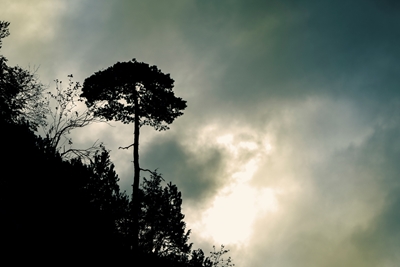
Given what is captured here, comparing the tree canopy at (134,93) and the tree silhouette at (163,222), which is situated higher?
the tree canopy at (134,93)

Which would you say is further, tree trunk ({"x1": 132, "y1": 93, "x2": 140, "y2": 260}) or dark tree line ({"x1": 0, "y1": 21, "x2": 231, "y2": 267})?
tree trunk ({"x1": 132, "y1": 93, "x2": 140, "y2": 260})

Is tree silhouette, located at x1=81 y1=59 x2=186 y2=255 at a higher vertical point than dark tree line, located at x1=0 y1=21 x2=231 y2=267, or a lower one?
higher

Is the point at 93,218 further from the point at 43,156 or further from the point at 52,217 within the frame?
the point at 43,156

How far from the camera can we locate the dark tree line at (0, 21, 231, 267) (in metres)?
11.4

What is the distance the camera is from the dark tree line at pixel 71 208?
1138 centimetres

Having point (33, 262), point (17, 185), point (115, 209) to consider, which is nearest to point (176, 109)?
point (115, 209)

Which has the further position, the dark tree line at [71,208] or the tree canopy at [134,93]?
the tree canopy at [134,93]

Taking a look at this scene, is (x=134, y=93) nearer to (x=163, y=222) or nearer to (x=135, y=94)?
(x=135, y=94)

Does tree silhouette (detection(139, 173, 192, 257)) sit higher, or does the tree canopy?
the tree canopy

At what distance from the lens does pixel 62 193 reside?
53.0 ft

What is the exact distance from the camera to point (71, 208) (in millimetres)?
15547

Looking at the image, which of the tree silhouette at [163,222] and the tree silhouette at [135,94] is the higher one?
the tree silhouette at [135,94]

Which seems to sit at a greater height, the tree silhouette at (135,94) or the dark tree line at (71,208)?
the tree silhouette at (135,94)

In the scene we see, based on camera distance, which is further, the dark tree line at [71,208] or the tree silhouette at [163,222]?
the tree silhouette at [163,222]
